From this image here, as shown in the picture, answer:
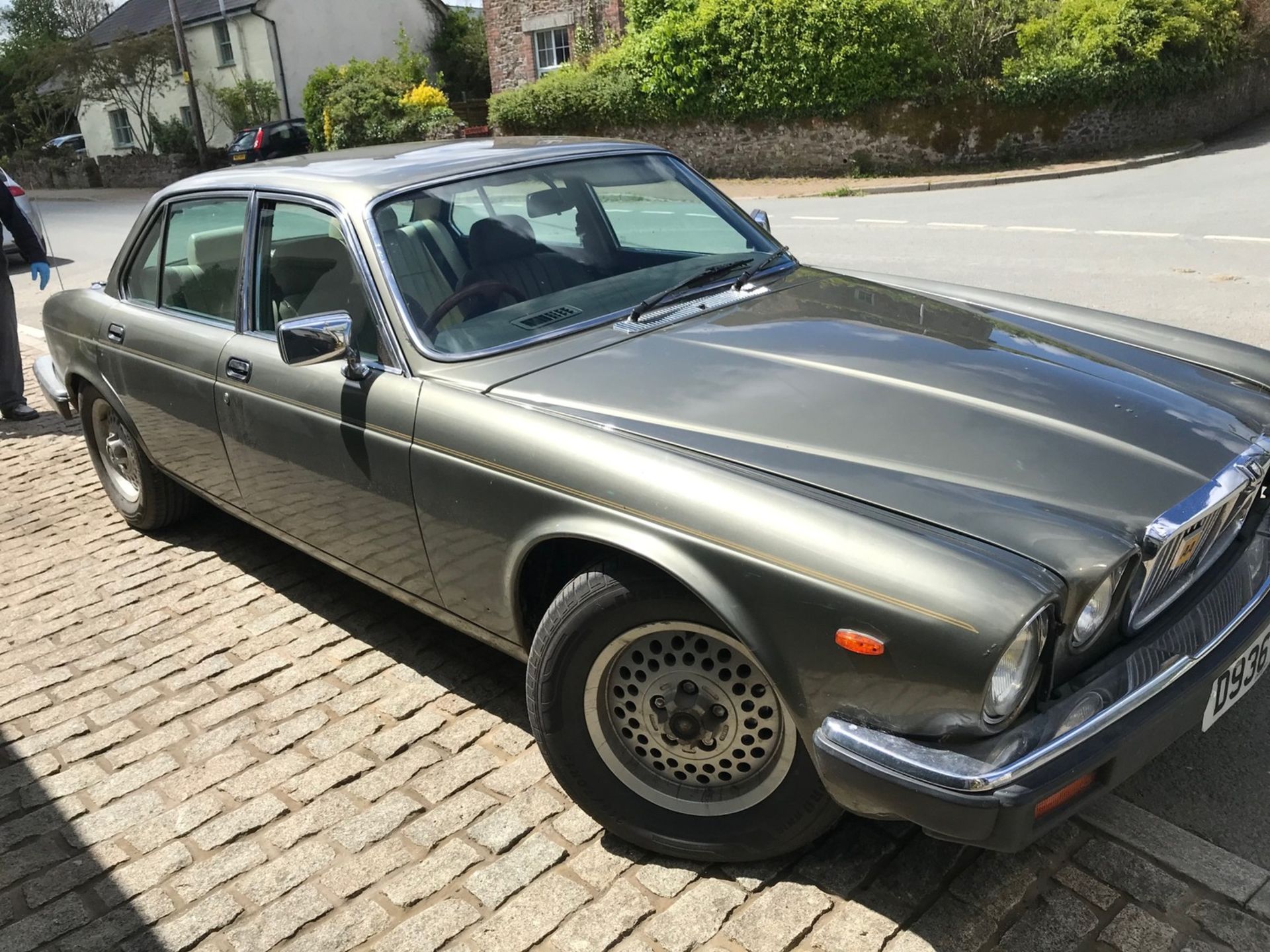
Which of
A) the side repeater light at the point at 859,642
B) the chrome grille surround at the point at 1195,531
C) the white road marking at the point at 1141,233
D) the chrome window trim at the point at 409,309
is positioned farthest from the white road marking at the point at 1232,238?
the side repeater light at the point at 859,642

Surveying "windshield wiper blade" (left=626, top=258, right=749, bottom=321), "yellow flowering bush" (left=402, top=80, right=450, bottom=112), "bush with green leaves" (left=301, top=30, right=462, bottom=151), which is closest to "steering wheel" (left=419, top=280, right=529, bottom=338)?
"windshield wiper blade" (left=626, top=258, right=749, bottom=321)

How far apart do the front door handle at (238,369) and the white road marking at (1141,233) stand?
9.16m

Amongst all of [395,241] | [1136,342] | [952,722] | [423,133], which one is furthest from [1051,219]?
[423,133]

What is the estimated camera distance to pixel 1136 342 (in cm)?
323

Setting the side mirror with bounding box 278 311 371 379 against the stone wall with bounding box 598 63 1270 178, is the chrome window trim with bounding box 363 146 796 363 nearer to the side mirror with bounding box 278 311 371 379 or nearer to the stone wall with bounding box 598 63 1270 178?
the side mirror with bounding box 278 311 371 379

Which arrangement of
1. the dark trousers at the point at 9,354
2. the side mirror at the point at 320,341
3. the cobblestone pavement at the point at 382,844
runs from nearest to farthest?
the cobblestone pavement at the point at 382,844 → the side mirror at the point at 320,341 → the dark trousers at the point at 9,354

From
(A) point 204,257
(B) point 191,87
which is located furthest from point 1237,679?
(B) point 191,87

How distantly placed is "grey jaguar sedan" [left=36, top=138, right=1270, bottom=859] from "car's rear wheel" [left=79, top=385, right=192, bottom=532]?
2.66ft

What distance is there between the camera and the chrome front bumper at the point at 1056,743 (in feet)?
6.44

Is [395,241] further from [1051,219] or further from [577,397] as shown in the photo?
[1051,219]

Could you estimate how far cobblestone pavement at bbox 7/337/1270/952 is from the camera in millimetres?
Result: 2396

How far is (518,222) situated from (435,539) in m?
1.09

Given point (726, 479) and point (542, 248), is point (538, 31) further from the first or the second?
point (726, 479)

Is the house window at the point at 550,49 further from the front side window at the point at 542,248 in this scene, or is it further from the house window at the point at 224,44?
the front side window at the point at 542,248
